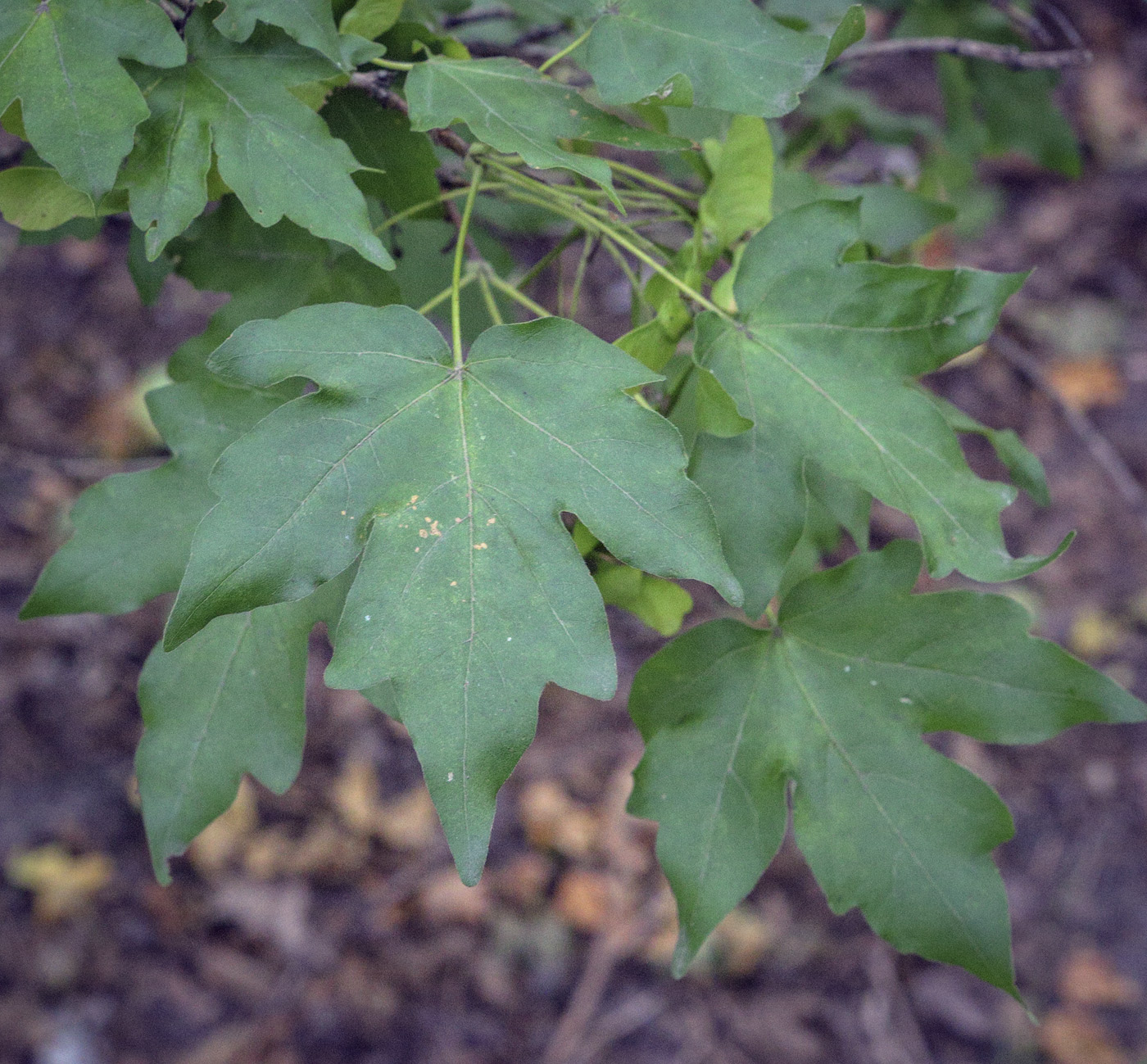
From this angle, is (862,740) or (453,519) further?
(862,740)

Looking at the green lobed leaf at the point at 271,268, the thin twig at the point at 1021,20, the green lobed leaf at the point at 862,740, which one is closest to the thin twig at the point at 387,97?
the green lobed leaf at the point at 271,268

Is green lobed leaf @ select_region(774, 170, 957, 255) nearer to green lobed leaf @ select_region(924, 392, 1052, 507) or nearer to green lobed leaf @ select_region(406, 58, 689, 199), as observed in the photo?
green lobed leaf @ select_region(924, 392, 1052, 507)

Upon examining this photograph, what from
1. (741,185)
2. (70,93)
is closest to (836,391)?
(741,185)

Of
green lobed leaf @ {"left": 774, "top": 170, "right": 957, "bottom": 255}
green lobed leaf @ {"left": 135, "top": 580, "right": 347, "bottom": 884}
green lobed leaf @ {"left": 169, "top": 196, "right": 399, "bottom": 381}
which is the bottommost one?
green lobed leaf @ {"left": 135, "top": 580, "right": 347, "bottom": 884}

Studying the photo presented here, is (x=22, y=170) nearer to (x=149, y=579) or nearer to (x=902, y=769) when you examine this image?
(x=149, y=579)

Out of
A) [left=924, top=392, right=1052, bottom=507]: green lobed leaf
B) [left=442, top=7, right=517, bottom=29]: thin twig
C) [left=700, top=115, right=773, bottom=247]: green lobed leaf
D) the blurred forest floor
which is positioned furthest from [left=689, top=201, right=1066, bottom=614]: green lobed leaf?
the blurred forest floor

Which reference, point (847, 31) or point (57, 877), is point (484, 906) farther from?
point (847, 31)

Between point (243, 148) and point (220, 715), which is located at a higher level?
point (243, 148)

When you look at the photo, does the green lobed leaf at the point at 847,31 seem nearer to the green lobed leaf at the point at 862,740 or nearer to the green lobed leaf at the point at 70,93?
the green lobed leaf at the point at 862,740
